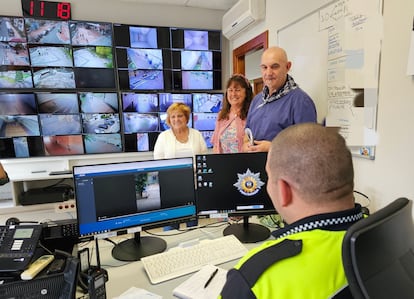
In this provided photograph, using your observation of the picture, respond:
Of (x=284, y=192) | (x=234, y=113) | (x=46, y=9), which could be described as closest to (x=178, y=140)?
(x=234, y=113)

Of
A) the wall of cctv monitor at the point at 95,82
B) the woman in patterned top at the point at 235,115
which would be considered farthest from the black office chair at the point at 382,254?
the wall of cctv monitor at the point at 95,82

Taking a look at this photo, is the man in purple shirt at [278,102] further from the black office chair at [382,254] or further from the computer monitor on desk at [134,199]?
the black office chair at [382,254]

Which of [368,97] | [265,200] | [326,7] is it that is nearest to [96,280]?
[265,200]

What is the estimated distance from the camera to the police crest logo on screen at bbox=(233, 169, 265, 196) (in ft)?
4.74

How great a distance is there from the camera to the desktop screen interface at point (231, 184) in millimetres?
1434

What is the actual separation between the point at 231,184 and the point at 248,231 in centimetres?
29

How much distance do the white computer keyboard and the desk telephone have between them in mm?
437

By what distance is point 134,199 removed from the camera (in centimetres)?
131

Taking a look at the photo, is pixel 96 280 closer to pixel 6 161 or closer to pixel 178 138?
pixel 178 138

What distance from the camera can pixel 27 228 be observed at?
3.45 ft

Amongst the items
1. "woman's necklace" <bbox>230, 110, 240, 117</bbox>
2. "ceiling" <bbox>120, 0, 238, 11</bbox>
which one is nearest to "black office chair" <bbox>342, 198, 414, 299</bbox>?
"woman's necklace" <bbox>230, 110, 240, 117</bbox>

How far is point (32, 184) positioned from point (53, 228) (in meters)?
2.47

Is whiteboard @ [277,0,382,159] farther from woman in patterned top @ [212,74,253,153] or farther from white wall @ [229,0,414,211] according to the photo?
woman in patterned top @ [212,74,253,153]

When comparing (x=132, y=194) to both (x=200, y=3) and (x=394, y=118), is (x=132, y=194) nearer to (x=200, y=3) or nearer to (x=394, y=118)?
(x=394, y=118)
